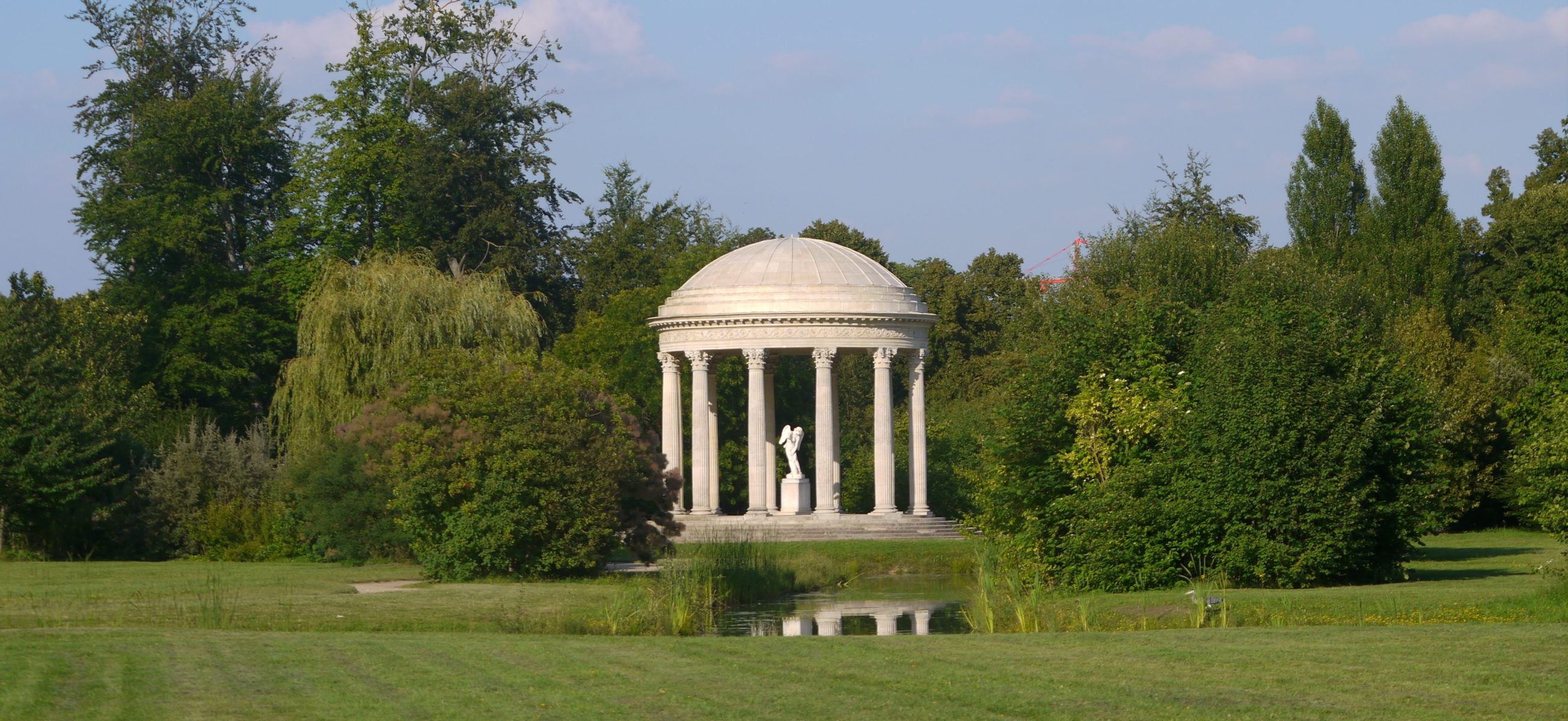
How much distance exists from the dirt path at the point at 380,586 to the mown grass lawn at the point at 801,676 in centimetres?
1019

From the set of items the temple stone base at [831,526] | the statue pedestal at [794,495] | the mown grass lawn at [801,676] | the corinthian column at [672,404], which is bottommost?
the mown grass lawn at [801,676]

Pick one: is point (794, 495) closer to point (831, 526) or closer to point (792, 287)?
point (831, 526)

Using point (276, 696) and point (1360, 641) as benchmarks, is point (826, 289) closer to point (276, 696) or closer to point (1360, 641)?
point (1360, 641)

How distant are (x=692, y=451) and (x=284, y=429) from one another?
14572 mm

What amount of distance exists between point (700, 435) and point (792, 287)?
6.45 metres

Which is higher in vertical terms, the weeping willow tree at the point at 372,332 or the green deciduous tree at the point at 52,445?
the weeping willow tree at the point at 372,332

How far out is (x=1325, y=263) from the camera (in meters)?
61.9

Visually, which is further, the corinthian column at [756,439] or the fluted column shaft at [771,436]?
the fluted column shaft at [771,436]

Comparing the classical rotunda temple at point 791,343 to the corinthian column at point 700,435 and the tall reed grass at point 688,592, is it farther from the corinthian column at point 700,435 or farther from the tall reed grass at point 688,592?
the tall reed grass at point 688,592

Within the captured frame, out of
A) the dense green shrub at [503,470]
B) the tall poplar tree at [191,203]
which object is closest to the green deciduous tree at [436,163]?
the tall poplar tree at [191,203]

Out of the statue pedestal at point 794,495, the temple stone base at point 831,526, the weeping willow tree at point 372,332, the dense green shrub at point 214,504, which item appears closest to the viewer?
the dense green shrub at point 214,504

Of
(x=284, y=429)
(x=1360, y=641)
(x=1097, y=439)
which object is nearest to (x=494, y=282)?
(x=284, y=429)

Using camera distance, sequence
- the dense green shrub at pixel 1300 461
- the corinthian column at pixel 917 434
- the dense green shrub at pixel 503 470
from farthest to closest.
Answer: the corinthian column at pixel 917 434, the dense green shrub at pixel 503 470, the dense green shrub at pixel 1300 461

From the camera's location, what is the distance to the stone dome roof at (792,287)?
5916 centimetres
